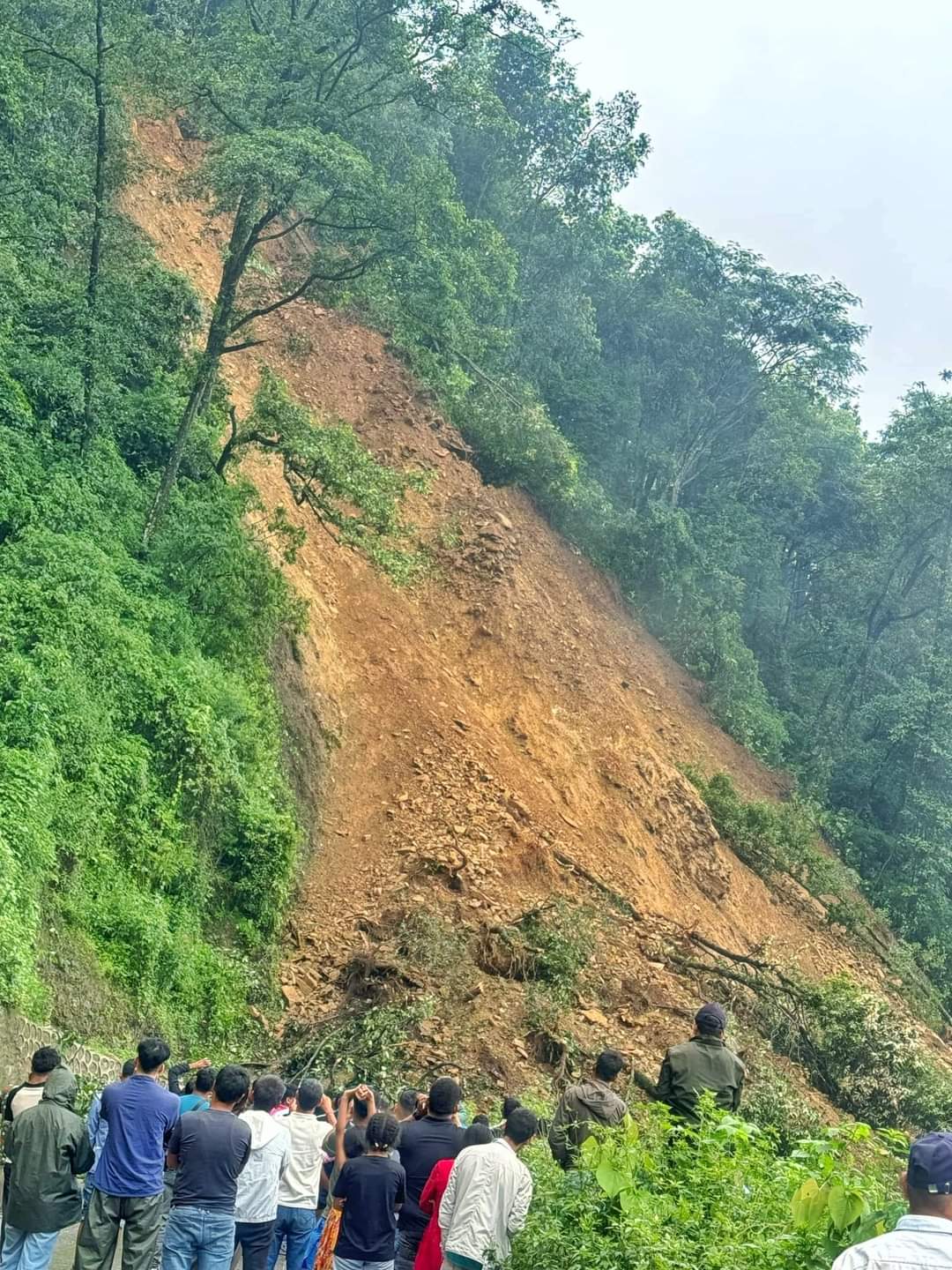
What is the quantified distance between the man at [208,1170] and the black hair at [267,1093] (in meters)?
0.28

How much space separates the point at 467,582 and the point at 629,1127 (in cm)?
1707

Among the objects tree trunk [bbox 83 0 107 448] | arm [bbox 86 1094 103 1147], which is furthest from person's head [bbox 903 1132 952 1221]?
tree trunk [bbox 83 0 107 448]

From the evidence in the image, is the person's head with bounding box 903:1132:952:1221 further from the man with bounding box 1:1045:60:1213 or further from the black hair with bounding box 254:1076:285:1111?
the man with bounding box 1:1045:60:1213

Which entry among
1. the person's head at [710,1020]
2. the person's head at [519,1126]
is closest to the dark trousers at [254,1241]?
the person's head at [519,1126]

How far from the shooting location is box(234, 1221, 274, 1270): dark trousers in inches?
238

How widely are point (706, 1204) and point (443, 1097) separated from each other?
138 cm

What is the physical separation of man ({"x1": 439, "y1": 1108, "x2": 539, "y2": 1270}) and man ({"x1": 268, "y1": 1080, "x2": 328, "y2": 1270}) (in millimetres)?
1074

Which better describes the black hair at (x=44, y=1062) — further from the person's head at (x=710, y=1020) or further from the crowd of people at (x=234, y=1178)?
the person's head at (x=710, y=1020)

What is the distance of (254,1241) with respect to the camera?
20.0 feet

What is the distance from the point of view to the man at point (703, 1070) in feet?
22.6

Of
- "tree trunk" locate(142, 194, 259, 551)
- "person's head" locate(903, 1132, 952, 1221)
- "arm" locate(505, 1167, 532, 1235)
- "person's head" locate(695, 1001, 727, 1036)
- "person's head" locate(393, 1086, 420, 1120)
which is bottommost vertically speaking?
"person's head" locate(393, 1086, 420, 1120)

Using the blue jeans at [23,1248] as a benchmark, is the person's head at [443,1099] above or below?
above

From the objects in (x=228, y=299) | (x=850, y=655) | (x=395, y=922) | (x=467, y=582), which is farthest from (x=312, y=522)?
(x=850, y=655)

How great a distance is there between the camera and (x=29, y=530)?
45.9 feet
